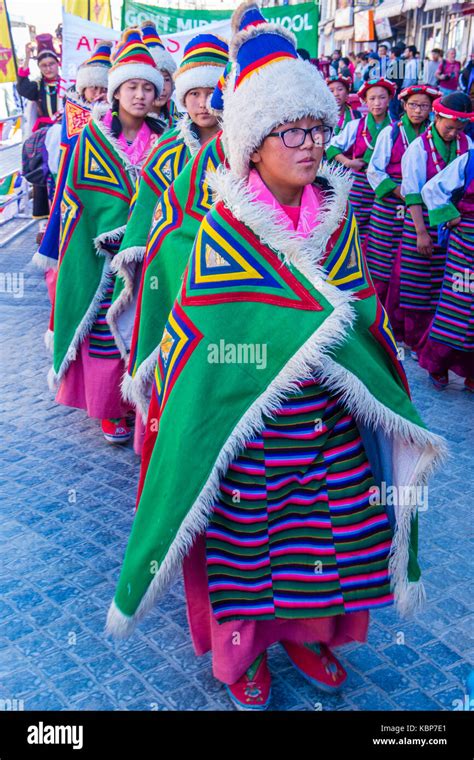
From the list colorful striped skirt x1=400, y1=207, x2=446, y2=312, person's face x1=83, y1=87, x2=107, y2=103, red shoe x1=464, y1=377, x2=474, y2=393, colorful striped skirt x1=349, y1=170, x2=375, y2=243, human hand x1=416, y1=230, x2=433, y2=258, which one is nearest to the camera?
red shoe x1=464, y1=377, x2=474, y2=393

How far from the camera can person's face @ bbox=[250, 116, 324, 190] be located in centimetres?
251

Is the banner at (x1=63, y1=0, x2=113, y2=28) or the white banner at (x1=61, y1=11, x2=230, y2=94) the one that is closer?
the white banner at (x1=61, y1=11, x2=230, y2=94)

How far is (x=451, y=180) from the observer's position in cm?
568

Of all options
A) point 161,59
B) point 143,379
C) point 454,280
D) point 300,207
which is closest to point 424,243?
point 454,280

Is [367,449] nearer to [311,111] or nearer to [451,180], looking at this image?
[311,111]

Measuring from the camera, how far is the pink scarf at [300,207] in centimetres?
257

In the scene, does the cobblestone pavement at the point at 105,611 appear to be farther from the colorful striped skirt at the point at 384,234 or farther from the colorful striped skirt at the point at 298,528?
the colorful striped skirt at the point at 384,234

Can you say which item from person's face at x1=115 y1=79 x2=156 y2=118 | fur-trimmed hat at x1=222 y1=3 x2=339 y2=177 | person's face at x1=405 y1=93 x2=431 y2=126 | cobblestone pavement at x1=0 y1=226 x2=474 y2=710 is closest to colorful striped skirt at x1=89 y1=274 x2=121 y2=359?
cobblestone pavement at x1=0 y1=226 x2=474 y2=710

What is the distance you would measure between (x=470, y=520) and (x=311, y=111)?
8.00 feet

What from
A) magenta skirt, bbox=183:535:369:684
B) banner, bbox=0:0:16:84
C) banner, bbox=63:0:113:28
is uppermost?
banner, bbox=63:0:113:28

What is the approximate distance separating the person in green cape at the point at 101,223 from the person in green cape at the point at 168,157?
1.03 feet

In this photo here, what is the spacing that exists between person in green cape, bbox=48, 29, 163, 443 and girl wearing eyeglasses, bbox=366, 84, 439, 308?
2.89 meters

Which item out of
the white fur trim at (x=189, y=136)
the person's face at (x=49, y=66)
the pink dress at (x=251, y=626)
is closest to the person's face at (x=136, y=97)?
the white fur trim at (x=189, y=136)

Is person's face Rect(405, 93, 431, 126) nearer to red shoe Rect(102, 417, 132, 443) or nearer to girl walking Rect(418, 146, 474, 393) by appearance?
girl walking Rect(418, 146, 474, 393)
